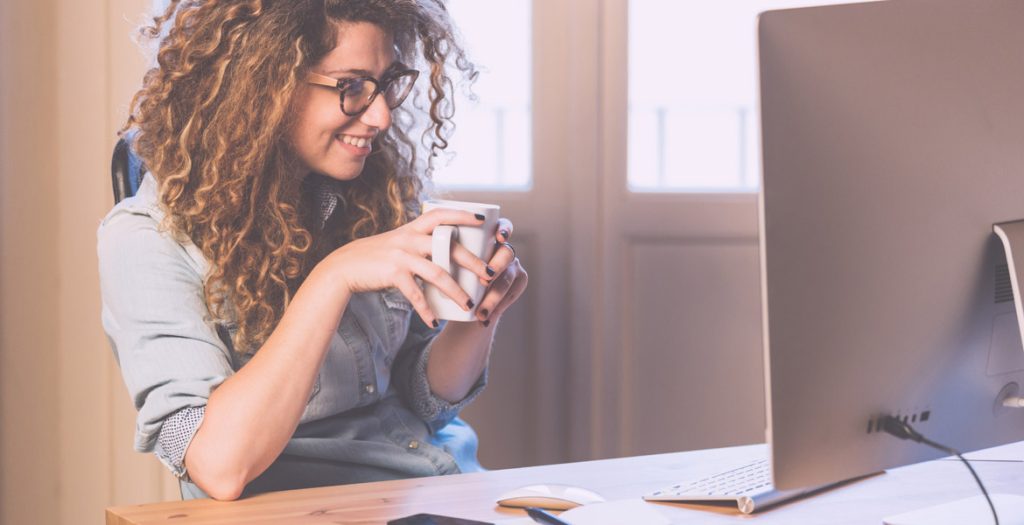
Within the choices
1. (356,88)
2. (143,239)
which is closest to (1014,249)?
(356,88)

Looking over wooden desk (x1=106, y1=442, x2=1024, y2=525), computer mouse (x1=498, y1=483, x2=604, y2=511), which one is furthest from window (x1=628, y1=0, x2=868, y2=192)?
computer mouse (x1=498, y1=483, x2=604, y2=511)

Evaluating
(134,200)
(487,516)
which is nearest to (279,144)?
(134,200)

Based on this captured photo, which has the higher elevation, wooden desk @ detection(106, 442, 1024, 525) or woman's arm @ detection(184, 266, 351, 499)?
woman's arm @ detection(184, 266, 351, 499)

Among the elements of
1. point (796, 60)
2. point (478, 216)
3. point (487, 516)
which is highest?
point (796, 60)

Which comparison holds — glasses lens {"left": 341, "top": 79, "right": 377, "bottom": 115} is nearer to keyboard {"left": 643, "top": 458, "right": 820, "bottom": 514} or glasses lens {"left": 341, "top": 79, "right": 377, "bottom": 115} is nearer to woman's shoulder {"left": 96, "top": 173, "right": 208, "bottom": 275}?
woman's shoulder {"left": 96, "top": 173, "right": 208, "bottom": 275}

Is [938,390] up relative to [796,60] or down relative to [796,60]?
down

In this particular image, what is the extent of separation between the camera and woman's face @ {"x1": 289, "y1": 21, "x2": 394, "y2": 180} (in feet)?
4.39

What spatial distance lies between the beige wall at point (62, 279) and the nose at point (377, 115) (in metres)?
1.22

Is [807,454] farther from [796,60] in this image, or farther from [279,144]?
[279,144]

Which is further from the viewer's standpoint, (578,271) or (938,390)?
(578,271)

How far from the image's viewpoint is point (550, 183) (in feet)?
8.59

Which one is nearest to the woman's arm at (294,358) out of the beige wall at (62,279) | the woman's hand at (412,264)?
the woman's hand at (412,264)

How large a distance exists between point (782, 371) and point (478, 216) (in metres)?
0.37

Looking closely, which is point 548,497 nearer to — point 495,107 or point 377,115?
point 377,115
